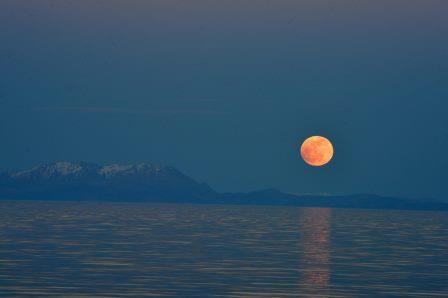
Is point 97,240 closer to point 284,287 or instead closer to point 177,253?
point 177,253

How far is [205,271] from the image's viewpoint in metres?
47.9

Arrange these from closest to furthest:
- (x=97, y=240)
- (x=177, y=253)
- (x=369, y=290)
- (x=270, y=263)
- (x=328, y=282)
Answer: (x=369, y=290) → (x=328, y=282) → (x=270, y=263) → (x=177, y=253) → (x=97, y=240)

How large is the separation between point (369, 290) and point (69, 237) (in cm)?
4284

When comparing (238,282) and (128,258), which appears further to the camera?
(128,258)

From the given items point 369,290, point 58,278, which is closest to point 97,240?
point 58,278

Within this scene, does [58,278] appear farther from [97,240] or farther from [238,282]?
[97,240]

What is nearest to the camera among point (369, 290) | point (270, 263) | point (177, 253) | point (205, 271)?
point (369, 290)

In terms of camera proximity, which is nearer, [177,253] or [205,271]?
[205,271]

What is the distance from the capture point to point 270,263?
5341 cm

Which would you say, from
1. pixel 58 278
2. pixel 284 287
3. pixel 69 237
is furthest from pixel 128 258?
pixel 69 237

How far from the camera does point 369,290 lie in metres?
40.4

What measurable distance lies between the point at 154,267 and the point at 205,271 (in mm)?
3014

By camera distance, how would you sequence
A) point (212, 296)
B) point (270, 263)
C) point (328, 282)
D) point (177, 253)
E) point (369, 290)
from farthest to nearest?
point (177, 253) → point (270, 263) → point (328, 282) → point (369, 290) → point (212, 296)

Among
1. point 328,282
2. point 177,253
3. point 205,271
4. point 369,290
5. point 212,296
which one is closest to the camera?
point 212,296
